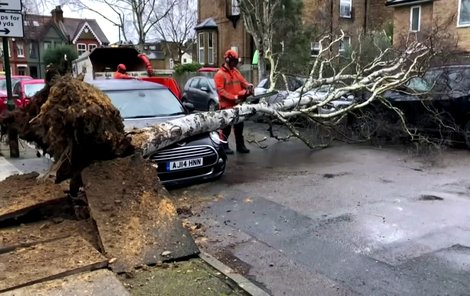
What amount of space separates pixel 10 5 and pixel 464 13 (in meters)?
20.1

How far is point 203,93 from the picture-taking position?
1802 cm

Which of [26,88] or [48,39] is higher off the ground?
[48,39]

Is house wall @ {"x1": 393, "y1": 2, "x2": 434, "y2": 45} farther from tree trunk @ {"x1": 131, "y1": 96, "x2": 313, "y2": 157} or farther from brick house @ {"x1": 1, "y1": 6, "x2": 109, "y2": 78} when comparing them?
brick house @ {"x1": 1, "y1": 6, "x2": 109, "y2": 78}

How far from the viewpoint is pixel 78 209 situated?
5117mm

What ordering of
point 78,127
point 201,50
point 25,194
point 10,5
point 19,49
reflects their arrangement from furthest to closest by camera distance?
point 19,49
point 201,50
point 10,5
point 25,194
point 78,127

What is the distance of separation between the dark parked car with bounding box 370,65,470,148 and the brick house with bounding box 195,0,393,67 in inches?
637

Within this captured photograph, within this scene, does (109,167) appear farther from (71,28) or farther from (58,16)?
(71,28)

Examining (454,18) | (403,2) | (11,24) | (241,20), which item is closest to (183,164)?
(11,24)

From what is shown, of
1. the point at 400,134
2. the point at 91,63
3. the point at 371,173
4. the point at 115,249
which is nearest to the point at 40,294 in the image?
the point at 115,249

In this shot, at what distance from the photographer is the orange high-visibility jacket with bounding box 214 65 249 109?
9289 mm

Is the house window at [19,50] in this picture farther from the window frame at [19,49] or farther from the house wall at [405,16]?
the house wall at [405,16]

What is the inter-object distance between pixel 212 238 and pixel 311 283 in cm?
145

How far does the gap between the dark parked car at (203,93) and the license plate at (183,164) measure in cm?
→ 1005

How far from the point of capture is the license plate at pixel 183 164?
6.76m
